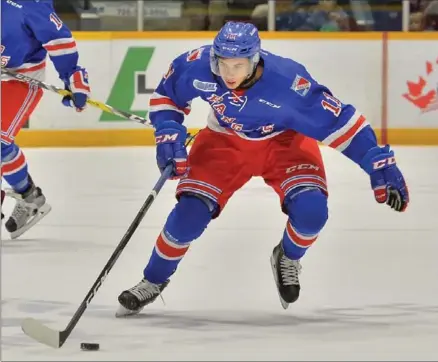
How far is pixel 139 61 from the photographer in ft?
26.9

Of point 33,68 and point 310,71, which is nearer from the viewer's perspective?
point 33,68

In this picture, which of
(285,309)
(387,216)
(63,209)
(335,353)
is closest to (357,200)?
(387,216)

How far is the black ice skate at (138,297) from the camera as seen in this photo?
3.32m

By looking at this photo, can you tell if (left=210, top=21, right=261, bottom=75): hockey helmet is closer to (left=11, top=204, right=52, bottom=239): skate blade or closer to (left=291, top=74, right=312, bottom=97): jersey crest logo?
(left=291, top=74, right=312, bottom=97): jersey crest logo

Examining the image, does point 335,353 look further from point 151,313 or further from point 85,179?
point 85,179

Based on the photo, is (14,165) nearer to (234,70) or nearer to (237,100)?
(237,100)

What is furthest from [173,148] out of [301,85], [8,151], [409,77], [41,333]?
[409,77]

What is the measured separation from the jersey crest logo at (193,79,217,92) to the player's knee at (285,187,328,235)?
1.16 ft

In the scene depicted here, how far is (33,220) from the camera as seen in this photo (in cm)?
497

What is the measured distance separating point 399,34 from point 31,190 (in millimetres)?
3731

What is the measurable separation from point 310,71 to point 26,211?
352 centimetres

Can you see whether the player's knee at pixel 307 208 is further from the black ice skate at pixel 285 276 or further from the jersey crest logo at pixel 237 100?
the jersey crest logo at pixel 237 100

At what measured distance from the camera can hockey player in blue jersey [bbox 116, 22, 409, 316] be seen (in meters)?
3.31

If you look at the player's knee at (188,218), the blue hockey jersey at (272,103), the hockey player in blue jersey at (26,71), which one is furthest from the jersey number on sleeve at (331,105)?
the hockey player in blue jersey at (26,71)
